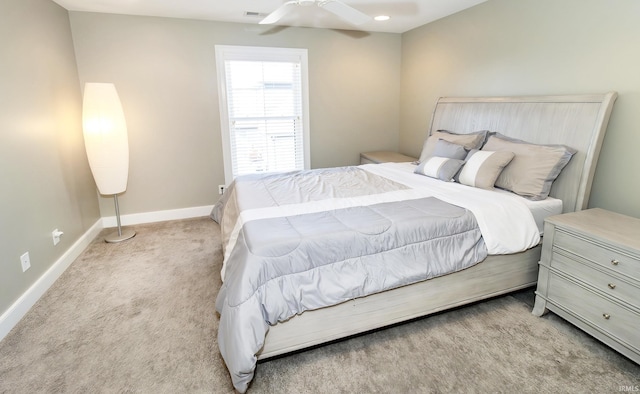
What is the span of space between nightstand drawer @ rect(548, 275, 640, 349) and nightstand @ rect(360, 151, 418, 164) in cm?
241

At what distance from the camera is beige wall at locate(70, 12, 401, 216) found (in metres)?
3.77

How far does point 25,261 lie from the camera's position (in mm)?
2492

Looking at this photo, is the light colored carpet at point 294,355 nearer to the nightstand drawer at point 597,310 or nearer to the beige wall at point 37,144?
the nightstand drawer at point 597,310

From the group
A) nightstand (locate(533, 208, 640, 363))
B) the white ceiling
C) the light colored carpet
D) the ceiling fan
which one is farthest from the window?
nightstand (locate(533, 208, 640, 363))

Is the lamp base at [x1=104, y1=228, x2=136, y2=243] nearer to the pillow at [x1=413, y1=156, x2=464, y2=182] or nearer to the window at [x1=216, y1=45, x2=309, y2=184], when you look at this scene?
the window at [x1=216, y1=45, x2=309, y2=184]

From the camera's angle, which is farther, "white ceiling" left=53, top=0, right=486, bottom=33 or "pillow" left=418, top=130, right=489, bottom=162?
"white ceiling" left=53, top=0, right=486, bottom=33

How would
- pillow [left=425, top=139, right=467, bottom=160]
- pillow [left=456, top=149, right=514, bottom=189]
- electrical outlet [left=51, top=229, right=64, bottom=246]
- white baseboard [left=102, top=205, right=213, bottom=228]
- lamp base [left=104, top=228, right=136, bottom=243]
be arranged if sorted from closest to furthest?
pillow [left=456, top=149, right=514, bottom=189], electrical outlet [left=51, top=229, right=64, bottom=246], pillow [left=425, top=139, right=467, bottom=160], lamp base [left=104, top=228, right=136, bottom=243], white baseboard [left=102, top=205, right=213, bottom=228]

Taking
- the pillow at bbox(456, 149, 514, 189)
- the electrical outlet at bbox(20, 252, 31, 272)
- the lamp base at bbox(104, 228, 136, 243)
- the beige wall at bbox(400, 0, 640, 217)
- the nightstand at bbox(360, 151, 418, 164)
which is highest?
the beige wall at bbox(400, 0, 640, 217)

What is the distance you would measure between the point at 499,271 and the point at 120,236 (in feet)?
12.1

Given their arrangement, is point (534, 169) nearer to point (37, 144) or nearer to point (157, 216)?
point (37, 144)

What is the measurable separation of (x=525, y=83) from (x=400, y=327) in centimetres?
240

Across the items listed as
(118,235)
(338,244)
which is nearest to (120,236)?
(118,235)

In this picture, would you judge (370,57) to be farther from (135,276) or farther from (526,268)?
(135,276)

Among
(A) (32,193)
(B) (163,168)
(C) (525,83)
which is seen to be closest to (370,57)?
(C) (525,83)
